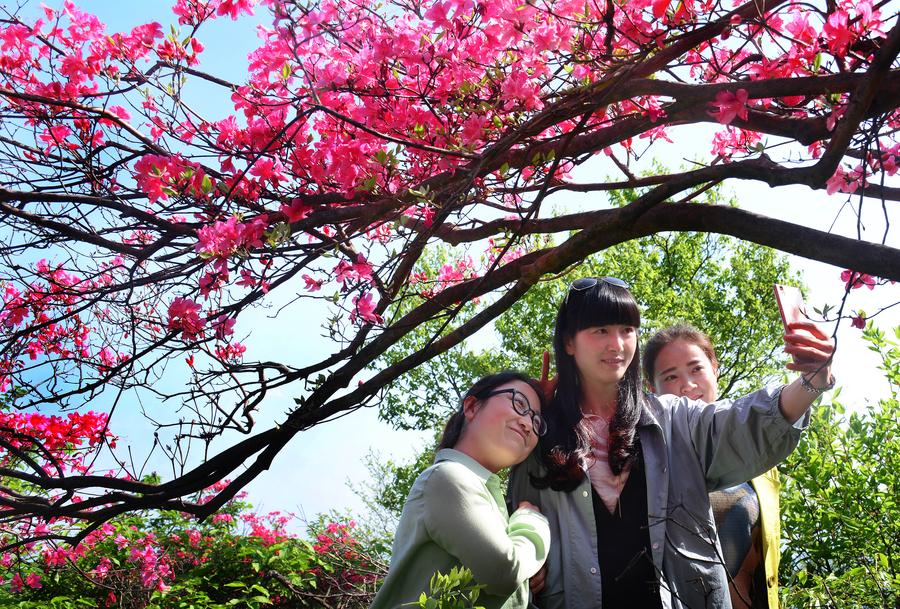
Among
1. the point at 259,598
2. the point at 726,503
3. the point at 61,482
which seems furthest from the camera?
the point at 259,598

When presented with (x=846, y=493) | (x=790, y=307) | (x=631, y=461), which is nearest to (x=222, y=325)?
(x=631, y=461)

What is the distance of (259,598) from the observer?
6.02 m

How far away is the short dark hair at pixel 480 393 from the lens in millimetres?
2379

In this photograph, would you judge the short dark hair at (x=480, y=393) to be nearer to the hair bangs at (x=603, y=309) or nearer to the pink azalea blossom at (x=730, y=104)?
the hair bangs at (x=603, y=309)

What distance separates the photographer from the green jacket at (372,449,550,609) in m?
1.93

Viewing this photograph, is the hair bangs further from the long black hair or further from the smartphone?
the smartphone

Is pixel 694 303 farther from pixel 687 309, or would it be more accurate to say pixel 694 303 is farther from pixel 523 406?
pixel 523 406

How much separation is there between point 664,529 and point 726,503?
Answer: 0.80 meters

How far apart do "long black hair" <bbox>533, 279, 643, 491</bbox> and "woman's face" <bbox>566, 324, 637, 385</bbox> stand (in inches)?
1.0

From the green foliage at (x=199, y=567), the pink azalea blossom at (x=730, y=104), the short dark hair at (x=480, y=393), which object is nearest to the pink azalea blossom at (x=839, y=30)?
the pink azalea blossom at (x=730, y=104)

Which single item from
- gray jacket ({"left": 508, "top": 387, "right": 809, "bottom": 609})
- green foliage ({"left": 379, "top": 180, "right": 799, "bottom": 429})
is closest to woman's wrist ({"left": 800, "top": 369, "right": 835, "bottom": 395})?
gray jacket ({"left": 508, "top": 387, "right": 809, "bottom": 609})

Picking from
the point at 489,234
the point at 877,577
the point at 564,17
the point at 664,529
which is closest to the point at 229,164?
the point at 489,234

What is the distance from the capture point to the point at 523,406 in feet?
7.63

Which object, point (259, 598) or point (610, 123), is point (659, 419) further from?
point (259, 598)
